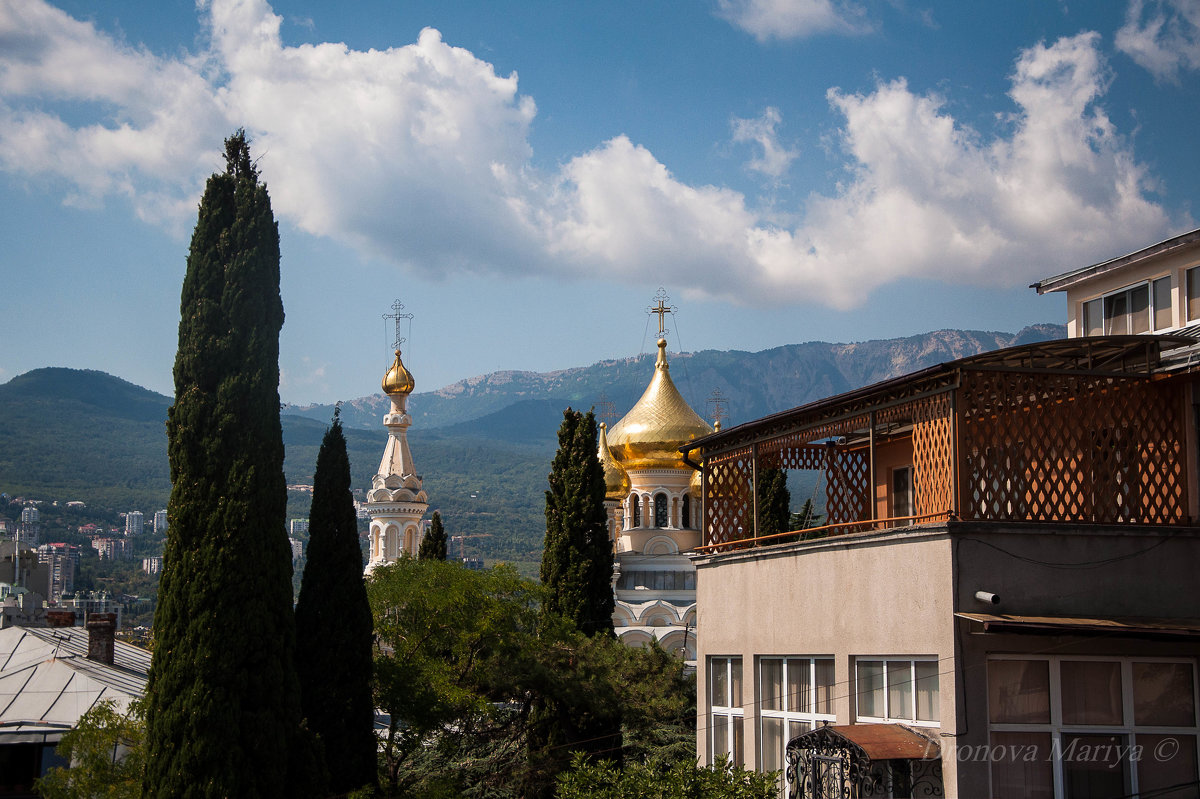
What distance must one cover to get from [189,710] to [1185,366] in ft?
41.4

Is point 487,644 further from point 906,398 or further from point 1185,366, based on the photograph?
point 1185,366

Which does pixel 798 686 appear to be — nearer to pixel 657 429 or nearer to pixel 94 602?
pixel 657 429

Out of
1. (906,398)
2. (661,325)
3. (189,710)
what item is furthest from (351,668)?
(661,325)

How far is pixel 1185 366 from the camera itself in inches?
489

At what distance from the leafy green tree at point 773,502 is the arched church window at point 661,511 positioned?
1782 cm

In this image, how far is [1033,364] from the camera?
42.2 ft

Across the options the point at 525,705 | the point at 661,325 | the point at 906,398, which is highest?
the point at 661,325

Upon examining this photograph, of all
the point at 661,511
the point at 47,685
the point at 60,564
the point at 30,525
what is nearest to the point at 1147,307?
the point at 47,685

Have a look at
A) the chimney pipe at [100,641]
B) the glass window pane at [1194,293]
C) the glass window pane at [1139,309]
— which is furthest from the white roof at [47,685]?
the glass window pane at [1194,293]

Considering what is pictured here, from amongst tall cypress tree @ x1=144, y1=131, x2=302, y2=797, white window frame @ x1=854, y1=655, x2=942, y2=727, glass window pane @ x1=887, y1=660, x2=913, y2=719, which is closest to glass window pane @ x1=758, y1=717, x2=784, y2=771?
white window frame @ x1=854, y1=655, x2=942, y2=727

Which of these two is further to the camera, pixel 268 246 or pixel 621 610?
pixel 621 610

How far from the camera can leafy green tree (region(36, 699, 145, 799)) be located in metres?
16.3

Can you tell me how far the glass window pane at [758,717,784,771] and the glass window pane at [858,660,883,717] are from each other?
1765mm

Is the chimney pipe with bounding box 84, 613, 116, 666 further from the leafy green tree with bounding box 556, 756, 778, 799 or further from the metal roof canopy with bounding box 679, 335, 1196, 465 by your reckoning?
the metal roof canopy with bounding box 679, 335, 1196, 465
